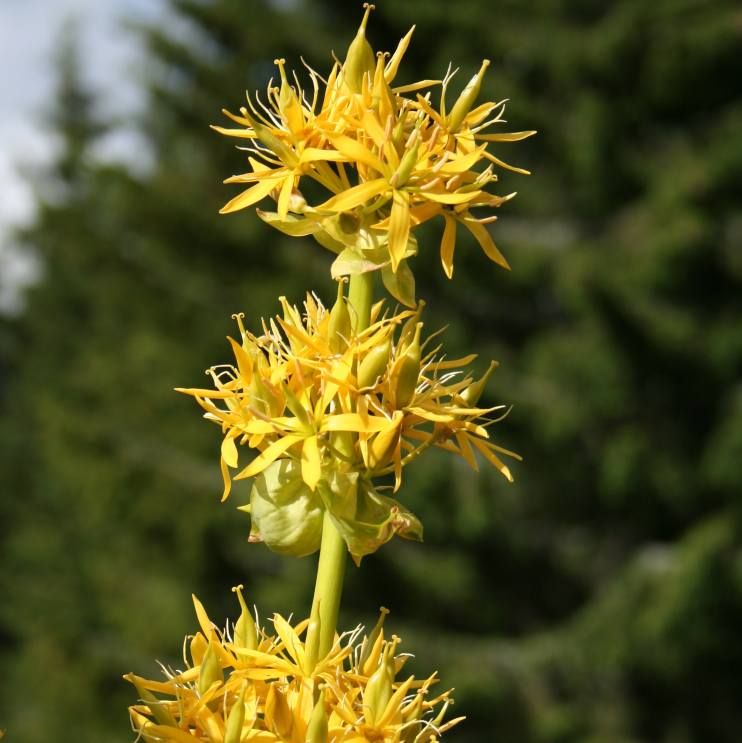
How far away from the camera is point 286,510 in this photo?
4.16ft

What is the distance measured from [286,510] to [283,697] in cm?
22

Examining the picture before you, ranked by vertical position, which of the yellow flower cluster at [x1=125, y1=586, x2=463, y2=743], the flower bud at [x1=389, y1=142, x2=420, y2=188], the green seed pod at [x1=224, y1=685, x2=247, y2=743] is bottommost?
the green seed pod at [x1=224, y1=685, x2=247, y2=743]

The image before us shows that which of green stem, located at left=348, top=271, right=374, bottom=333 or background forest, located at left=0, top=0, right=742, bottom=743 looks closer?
green stem, located at left=348, top=271, right=374, bottom=333

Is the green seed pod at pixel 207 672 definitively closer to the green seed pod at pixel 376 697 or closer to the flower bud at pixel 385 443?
the green seed pod at pixel 376 697

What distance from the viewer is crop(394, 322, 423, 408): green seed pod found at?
1240 mm

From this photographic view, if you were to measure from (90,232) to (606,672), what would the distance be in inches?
278

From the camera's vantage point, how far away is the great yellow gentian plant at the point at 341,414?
1199mm

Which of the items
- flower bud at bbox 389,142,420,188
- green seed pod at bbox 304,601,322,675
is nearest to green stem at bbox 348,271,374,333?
flower bud at bbox 389,142,420,188

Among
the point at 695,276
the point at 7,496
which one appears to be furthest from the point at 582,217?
the point at 7,496

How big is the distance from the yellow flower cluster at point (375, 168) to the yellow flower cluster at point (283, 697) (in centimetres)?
42

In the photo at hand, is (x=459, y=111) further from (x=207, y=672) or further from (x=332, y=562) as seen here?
(x=207, y=672)

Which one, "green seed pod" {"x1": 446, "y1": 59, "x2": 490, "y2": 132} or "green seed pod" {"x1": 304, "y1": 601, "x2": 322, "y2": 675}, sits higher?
"green seed pod" {"x1": 446, "y1": 59, "x2": 490, "y2": 132}

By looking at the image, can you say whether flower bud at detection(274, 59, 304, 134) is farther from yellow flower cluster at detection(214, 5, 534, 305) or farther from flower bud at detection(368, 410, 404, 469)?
→ flower bud at detection(368, 410, 404, 469)

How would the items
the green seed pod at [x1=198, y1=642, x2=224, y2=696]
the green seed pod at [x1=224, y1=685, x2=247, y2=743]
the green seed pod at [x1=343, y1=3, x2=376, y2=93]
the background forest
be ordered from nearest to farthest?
the green seed pod at [x1=224, y1=685, x2=247, y2=743]
the green seed pod at [x1=198, y1=642, x2=224, y2=696]
the green seed pod at [x1=343, y1=3, x2=376, y2=93]
the background forest
